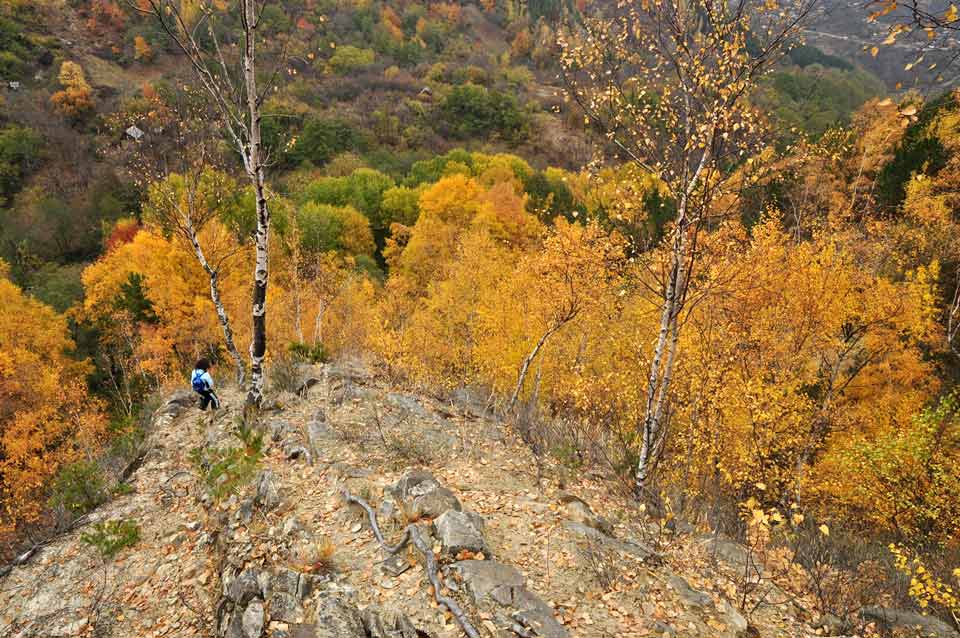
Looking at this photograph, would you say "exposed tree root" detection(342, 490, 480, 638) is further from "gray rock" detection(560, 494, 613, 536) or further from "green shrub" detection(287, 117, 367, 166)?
"green shrub" detection(287, 117, 367, 166)

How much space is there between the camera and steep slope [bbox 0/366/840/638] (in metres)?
6.67

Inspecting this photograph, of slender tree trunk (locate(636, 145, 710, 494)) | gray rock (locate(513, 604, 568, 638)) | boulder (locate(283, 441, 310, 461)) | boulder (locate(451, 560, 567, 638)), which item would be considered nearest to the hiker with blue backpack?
boulder (locate(283, 441, 310, 461))

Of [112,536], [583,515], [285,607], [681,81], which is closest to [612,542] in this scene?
[583,515]

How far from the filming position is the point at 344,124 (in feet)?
300

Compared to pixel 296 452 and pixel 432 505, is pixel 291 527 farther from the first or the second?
pixel 296 452

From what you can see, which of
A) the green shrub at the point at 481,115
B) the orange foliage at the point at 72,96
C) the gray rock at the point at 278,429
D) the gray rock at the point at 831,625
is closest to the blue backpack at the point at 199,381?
the gray rock at the point at 278,429

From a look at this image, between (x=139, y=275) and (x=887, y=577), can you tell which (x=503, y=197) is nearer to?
(x=139, y=275)

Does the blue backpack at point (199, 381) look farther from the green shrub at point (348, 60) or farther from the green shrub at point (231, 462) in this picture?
the green shrub at point (348, 60)

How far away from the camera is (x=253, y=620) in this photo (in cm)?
643

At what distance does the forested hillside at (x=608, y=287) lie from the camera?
360 inches

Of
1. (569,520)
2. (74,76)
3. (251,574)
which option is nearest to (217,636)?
(251,574)

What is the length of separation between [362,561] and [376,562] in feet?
0.79

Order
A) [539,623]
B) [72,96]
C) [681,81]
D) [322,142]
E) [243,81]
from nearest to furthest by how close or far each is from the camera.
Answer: [539,623], [681,81], [243,81], [322,142], [72,96]

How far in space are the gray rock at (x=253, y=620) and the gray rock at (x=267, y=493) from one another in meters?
2.47
